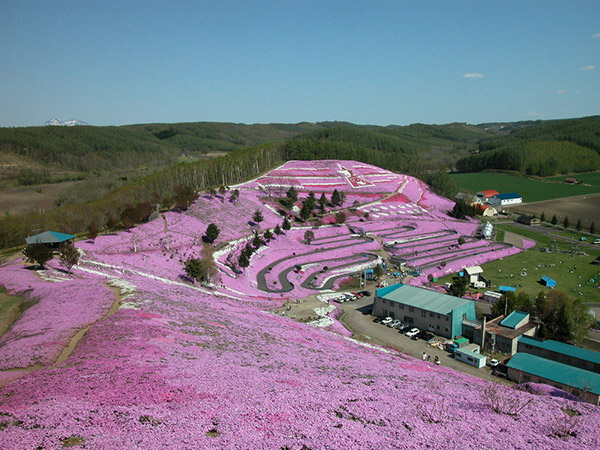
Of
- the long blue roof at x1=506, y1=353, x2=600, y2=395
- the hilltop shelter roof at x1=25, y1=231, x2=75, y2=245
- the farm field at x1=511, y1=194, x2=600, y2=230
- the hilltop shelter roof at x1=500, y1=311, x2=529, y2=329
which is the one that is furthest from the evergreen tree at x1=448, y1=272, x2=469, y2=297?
the farm field at x1=511, y1=194, x2=600, y2=230

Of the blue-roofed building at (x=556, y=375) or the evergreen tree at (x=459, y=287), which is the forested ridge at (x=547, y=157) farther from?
the blue-roofed building at (x=556, y=375)

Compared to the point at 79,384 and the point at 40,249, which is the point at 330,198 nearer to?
the point at 40,249

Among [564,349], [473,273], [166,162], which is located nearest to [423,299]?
[564,349]

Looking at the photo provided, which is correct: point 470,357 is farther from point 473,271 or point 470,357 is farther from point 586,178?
point 586,178

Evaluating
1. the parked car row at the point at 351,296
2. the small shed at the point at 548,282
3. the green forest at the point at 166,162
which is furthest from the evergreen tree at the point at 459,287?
the green forest at the point at 166,162

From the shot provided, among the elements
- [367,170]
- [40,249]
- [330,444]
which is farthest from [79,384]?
[367,170]
